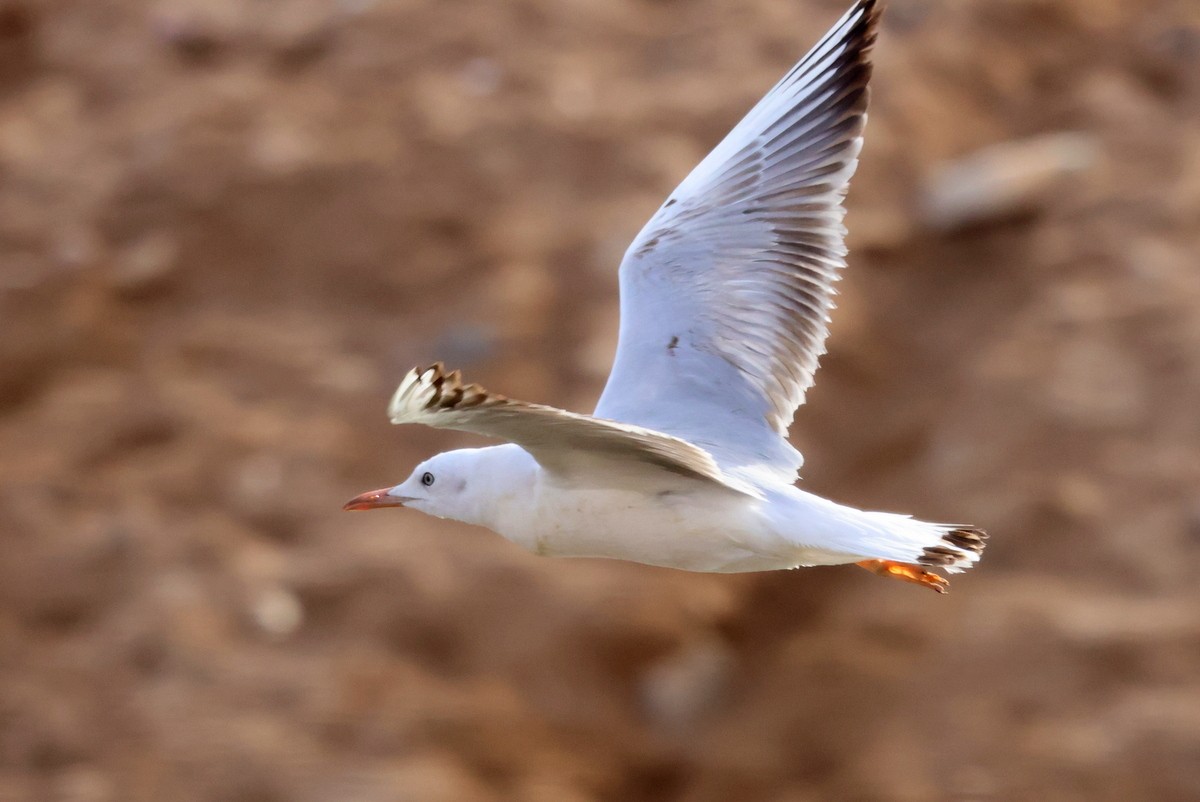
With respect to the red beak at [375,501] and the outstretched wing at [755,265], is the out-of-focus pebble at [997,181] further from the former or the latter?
the red beak at [375,501]

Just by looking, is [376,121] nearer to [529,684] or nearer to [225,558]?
[225,558]

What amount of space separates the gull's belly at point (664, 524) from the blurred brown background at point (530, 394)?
9.05 ft

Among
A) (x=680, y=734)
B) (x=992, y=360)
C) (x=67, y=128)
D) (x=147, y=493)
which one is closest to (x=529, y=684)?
(x=680, y=734)

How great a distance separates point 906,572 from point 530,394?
3.09 metres

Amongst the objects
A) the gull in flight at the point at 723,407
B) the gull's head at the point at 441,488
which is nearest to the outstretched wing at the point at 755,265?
the gull in flight at the point at 723,407

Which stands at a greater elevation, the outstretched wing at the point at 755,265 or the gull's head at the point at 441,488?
the outstretched wing at the point at 755,265

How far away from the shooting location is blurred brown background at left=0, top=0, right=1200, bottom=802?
19.9 ft

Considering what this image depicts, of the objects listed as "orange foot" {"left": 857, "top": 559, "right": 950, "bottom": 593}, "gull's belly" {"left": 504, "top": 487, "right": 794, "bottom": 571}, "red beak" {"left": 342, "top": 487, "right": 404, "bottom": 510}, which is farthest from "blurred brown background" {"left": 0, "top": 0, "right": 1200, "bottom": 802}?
"gull's belly" {"left": 504, "top": 487, "right": 794, "bottom": 571}

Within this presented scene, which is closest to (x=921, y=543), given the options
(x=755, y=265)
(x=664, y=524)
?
(x=664, y=524)

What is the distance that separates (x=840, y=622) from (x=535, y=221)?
8.22ft

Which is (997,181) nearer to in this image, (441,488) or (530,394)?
(530,394)

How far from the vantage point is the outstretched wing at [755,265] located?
3.89 metres

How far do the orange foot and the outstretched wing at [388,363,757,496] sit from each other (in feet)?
2.66

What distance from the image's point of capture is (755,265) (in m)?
4.07
